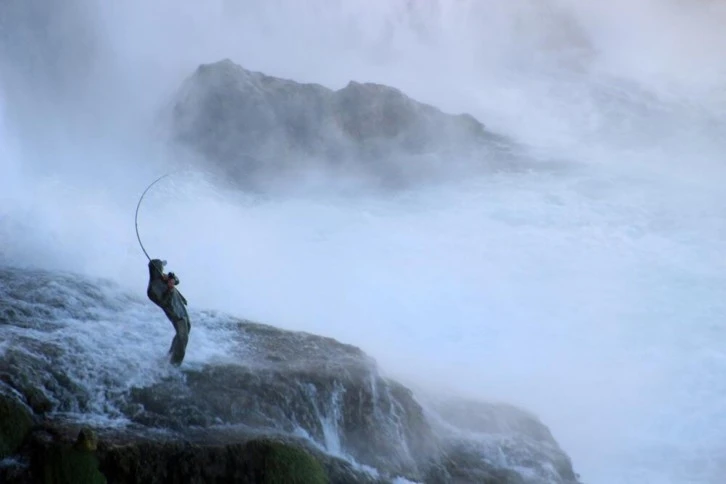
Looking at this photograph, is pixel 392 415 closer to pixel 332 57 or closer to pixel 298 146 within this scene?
pixel 298 146

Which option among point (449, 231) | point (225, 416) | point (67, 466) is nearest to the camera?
point (67, 466)

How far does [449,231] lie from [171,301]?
11.7 meters

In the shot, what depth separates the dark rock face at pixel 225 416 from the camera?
21.2 ft

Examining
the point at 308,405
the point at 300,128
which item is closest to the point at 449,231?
the point at 300,128

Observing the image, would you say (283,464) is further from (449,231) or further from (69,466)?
(449,231)

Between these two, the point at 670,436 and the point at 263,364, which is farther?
the point at 670,436

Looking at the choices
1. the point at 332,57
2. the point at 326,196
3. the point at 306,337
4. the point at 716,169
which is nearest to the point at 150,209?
the point at 326,196

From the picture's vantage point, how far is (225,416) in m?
7.45

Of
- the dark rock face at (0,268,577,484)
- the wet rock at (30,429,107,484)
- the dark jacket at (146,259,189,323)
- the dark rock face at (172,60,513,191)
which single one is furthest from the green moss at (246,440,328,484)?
the dark rock face at (172,60,513,191)

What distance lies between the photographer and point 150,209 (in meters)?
15.8

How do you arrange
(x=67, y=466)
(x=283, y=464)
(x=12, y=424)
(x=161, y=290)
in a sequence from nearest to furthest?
(x=67, y=466) < (x=12, y=424) < (x=283, y=464) < (x=161, y=290)

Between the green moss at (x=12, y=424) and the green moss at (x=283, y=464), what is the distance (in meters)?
1.64

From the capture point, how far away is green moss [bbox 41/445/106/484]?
6.11m

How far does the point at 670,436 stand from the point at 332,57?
1734 centimetres
